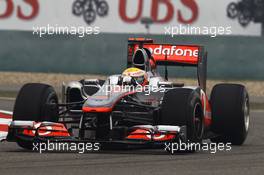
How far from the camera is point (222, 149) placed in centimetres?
1347

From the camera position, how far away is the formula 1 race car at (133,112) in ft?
41.1

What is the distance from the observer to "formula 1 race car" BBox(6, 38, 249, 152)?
12.5 m

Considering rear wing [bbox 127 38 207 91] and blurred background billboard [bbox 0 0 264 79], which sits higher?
rear wing [bbox 127 38 207 91]

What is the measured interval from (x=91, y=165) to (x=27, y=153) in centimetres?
160

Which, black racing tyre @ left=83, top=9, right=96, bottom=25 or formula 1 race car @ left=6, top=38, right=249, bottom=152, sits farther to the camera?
black racing tyre @ left=83, top=9, right=96, bottom=25

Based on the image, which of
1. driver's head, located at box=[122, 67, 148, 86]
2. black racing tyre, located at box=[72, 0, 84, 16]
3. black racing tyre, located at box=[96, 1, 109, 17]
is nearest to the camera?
driver's head, located at box=[122, 67, 148, 86]

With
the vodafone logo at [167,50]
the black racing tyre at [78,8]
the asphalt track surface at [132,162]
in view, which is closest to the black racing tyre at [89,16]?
the black racing tyre at [78,8]

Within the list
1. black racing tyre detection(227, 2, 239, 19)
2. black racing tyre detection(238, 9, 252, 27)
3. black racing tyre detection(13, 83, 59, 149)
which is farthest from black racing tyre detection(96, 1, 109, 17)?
black racing tyre detection(13, 83, 59, 149)

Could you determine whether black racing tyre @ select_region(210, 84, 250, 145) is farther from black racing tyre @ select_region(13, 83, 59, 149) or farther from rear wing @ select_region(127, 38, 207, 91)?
black racing tyre @ select_region(13, 83, 59, 149)

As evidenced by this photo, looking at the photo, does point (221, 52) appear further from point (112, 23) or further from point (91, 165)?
point (91, 165)

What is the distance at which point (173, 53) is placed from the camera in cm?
1573

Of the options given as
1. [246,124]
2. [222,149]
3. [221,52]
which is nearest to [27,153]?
[222,149]

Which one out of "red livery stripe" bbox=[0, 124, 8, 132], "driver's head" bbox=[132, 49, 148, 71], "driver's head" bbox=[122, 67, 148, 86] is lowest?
"red livery stripe" bbox=[0, 124, 8, 132]

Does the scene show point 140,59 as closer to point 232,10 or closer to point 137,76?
point 137,76
